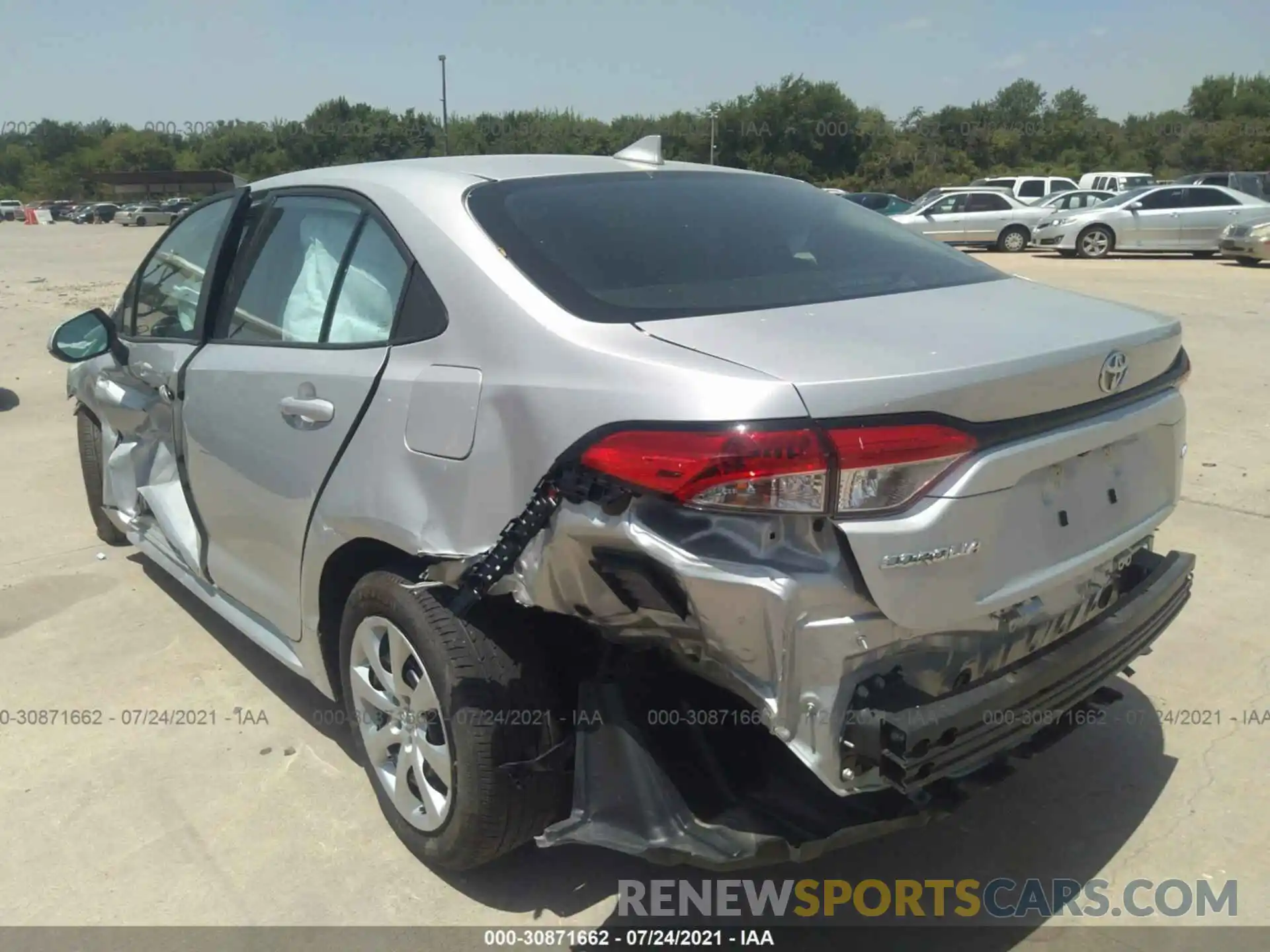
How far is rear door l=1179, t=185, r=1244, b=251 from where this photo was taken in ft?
62.6

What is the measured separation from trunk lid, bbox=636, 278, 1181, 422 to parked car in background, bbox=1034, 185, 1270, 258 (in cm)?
1905

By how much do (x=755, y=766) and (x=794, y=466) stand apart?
0.70 metres

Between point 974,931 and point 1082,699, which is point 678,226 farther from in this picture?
point 974,931

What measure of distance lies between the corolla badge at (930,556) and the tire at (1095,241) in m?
20.3

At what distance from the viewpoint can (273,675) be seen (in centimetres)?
382

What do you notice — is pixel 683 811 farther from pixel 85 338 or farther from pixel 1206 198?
pixel 1206 198

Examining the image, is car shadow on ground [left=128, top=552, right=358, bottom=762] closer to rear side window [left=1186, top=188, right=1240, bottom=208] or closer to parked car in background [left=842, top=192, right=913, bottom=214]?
rear side window [left=1186, top=188, right=1240, bottom=208]

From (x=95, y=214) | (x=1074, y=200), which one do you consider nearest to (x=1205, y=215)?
(x=1074, y=200)

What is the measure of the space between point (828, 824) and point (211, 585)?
2.49 m

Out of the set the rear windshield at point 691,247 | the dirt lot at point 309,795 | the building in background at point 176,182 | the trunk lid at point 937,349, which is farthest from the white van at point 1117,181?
the trunk lid at point 937,349

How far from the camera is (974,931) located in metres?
2.48

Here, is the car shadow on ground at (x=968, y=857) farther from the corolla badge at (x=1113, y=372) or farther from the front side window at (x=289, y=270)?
the front side window at (x=289, y=270)

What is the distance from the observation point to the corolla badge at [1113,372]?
228 centimetres

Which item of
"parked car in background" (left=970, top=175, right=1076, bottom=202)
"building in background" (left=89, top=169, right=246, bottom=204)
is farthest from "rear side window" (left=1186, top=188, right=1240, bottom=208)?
"building in background" (left=89, top=169, right=246, bottom=204)
